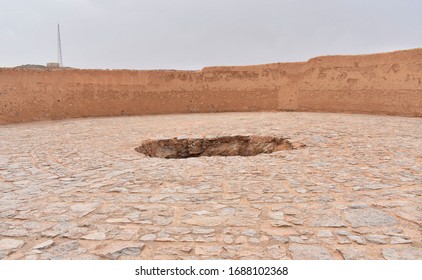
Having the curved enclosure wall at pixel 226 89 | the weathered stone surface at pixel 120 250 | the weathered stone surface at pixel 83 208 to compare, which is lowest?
the weathered stone surface at pixel 120 250

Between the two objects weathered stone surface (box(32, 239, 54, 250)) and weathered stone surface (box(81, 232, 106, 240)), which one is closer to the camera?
weathered stone surface (box(32, 239, 54, 250))

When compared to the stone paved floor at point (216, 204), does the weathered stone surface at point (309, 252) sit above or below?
below

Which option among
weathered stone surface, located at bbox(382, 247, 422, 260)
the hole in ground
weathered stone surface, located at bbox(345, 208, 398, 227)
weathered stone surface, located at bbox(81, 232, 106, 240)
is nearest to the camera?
weathered stone surface, located at bbox(382, 247, 422, 260)

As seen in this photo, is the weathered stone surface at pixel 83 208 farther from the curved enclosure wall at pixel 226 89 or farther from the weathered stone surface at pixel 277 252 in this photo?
the curved enclosure wall at pixel 226 89

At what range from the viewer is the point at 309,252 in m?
2.07

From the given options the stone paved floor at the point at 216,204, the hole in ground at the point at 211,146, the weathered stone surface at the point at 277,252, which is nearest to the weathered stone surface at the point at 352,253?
the stone paved floor at the point at 216,204

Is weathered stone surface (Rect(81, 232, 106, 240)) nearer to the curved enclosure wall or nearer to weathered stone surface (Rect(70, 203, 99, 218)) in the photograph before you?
weathered stone surface (Rect(70, 203, 99, 218))

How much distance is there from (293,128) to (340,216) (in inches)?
190

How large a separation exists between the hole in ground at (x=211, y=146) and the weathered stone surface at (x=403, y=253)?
14.0 feet

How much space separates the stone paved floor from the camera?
Answer: 2.15 m

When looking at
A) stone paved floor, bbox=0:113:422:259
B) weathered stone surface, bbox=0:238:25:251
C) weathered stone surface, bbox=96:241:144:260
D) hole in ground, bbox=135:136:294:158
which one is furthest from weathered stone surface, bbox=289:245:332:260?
hole in ground, bbox=135:136:294:158

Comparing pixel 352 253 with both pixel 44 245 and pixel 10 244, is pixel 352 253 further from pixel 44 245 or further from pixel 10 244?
pixel 10 244

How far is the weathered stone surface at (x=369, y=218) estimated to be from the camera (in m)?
2.45
